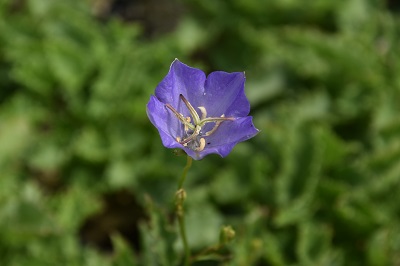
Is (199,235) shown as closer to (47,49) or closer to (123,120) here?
(123,120)

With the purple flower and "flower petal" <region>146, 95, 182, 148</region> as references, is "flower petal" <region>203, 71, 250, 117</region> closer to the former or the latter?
the purple flower

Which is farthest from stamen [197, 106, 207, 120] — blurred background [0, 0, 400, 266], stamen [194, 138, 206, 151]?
blurred background [0, 0, 400, 266]

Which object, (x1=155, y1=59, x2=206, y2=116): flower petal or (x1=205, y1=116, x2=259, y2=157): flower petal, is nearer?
(x1=205, y1=116, x2=259, y2=157): flower petal

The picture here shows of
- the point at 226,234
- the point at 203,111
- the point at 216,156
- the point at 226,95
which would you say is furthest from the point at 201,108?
the point at 216,156

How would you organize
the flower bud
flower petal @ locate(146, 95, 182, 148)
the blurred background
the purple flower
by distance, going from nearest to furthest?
1. flower petal @ locate(146, 95, 182, 148)
2. the purple flower
3. the flower bud
4. the blurred background

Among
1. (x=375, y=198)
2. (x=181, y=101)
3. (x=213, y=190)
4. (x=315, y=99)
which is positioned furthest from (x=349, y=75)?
(x=181, y=101)

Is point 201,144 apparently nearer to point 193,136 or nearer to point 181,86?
point 193,136
